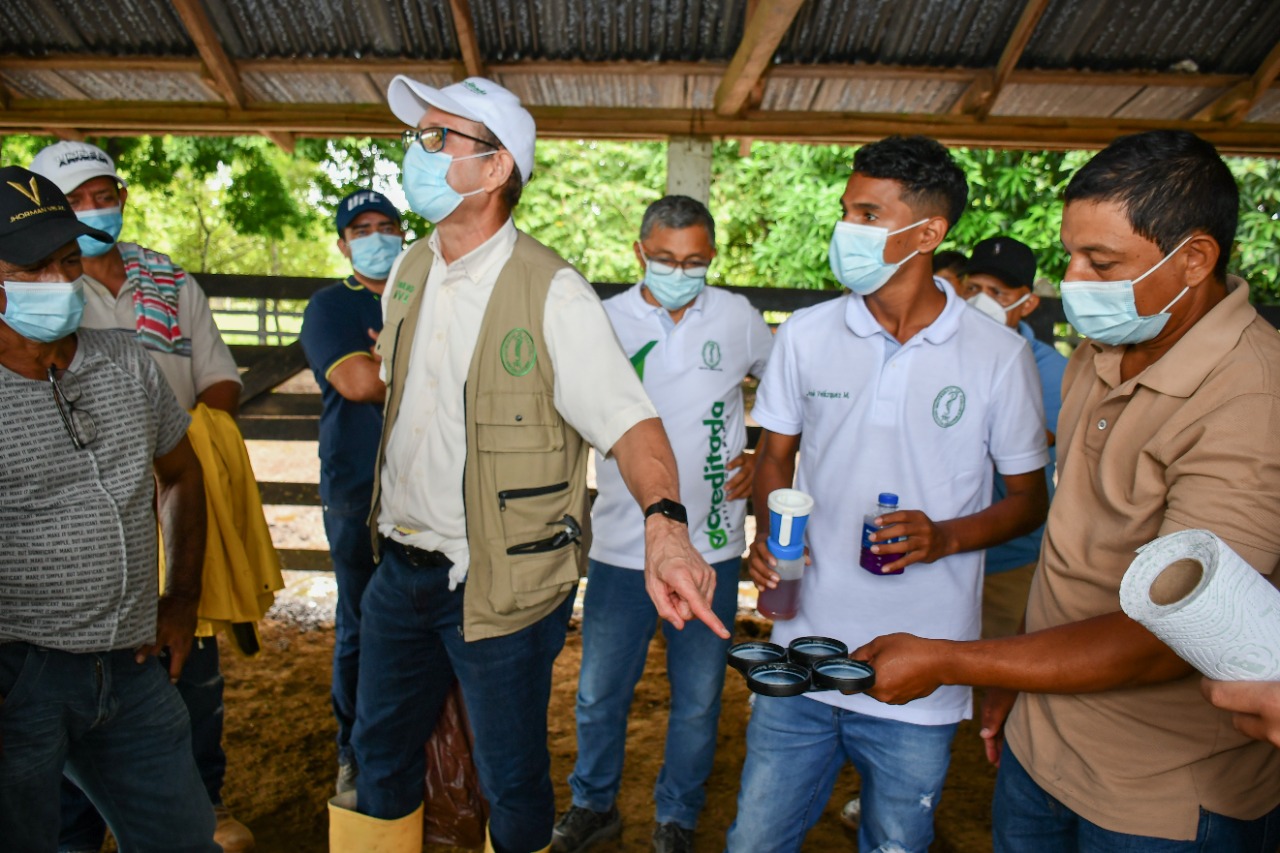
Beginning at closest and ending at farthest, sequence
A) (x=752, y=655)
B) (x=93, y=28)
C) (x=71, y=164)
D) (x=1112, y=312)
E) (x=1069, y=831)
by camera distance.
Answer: (x=1112, y=312), (x=1069, y=831), (x=752, y=655), (x=71, y=164), (x=93, y=28)

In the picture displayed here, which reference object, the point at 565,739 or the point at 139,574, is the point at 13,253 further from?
the point at 565,739

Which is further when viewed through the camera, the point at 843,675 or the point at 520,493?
the point at 520,493


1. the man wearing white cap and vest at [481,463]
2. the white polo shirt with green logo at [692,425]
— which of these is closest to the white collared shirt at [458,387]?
the man wearing white cap and vest at [481,463]

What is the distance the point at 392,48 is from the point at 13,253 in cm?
289

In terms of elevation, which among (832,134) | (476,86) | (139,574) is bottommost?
(139,574)

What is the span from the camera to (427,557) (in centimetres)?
241

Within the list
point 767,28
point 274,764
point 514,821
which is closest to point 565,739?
point 274,764

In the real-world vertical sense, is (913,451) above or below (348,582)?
above

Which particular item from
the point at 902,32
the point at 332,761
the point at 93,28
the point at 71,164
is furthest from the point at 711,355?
the point at 93,28

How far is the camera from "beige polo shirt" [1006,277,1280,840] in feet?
4.76

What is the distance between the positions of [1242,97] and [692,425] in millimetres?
3392

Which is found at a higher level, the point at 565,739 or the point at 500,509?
the point at 500,509

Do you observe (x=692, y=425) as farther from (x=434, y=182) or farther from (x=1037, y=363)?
(x=1037, y=363)

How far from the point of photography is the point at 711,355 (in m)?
3.32
